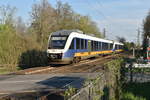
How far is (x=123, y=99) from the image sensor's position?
→ 32.9 feet

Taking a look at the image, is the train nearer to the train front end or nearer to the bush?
the train front end

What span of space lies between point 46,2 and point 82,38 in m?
21.5

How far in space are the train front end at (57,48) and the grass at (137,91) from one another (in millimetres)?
12635

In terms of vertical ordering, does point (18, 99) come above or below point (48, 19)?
below

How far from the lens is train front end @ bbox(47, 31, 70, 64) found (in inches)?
1006

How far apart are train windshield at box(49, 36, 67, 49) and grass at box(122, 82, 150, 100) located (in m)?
13.1

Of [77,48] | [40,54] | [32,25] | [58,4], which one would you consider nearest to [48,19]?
[32,25]

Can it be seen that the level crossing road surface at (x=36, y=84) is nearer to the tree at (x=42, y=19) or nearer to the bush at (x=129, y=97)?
the bush at (x=129, y=97)

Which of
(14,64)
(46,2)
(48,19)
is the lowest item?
(14,64)

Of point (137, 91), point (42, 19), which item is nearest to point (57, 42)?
point (137, 91)

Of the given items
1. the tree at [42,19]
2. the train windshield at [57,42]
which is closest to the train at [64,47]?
the train windshield at [57,42]

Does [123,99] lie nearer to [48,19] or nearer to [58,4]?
[48,19]

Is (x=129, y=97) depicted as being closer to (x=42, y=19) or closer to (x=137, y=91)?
(x=137, y=91)

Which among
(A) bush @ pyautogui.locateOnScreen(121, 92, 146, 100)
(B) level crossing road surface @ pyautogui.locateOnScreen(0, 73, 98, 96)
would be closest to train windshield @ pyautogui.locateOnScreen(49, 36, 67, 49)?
(B) level crossing road surface @ pyautogui.locateOnScreen(0, 73, 98, 96)
